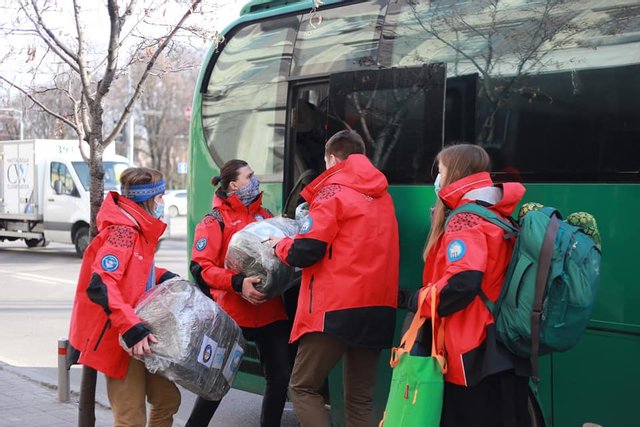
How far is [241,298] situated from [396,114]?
4.84 ft

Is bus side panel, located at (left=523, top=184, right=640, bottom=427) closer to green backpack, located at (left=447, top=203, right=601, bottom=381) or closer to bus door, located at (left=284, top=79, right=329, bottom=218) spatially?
green backpack, located at (left=447, top=203, right=601, bottom=381)

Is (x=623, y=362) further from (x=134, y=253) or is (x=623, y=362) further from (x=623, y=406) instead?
(x=134, y=253)

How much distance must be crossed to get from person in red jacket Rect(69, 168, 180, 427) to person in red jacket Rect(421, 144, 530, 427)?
5.00ft

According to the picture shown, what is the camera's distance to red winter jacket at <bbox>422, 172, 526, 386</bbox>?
3248 millimetres

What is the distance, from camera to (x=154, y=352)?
399 centimetres

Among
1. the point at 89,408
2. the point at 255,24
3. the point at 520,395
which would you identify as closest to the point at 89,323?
the point at 89,408

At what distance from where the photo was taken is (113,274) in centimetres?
394

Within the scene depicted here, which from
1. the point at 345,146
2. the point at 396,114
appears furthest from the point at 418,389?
the point at 396,114

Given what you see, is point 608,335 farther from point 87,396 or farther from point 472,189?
point 87,396

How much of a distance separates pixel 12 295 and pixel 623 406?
1202 centimetres

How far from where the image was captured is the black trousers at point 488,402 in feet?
10.9

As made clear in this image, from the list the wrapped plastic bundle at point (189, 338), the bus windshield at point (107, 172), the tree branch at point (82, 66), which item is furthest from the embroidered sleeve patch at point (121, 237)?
the bus windshield at point (107, 172)

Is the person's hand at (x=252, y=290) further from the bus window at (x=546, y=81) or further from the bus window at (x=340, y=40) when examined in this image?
the bus window at (x=340, y=40)

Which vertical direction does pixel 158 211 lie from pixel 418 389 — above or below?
above
